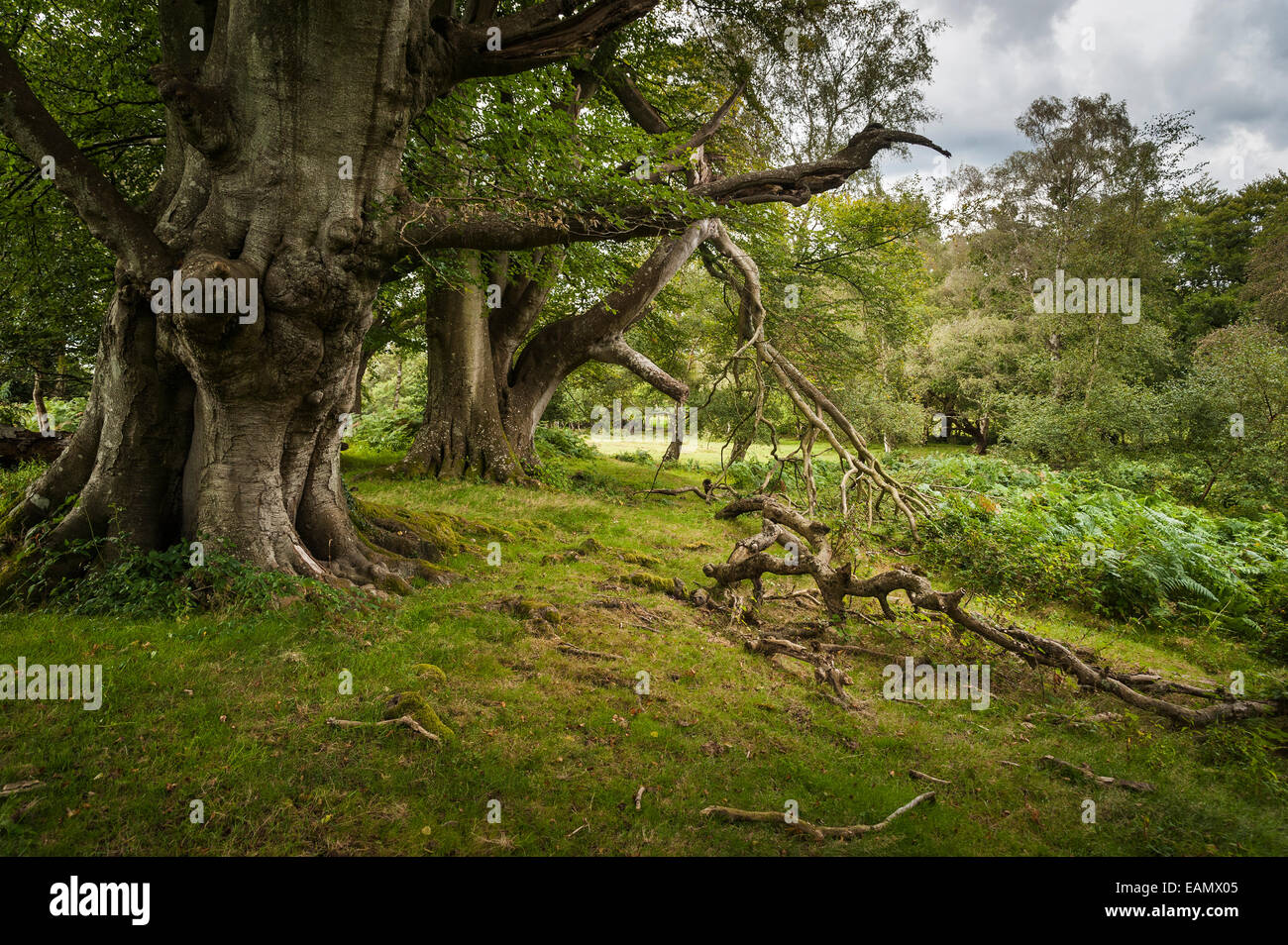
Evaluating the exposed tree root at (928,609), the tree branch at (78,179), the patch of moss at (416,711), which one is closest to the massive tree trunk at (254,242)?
the tree branch at (78,179)

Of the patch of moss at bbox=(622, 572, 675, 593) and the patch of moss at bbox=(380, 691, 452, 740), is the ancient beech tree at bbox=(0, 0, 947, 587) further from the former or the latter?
the patch of moss at bbox=(622, 572, 675, 593)

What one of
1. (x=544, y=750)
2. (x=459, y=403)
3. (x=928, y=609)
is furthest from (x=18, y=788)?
(x=459, y=403)

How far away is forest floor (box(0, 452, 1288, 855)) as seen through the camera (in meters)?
3.16

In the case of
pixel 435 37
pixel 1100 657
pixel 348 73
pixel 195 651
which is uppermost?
pixel 435 37

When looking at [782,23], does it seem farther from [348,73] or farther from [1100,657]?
[1100,657]

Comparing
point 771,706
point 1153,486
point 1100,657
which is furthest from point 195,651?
point 1153,486

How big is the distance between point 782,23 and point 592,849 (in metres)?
11.8

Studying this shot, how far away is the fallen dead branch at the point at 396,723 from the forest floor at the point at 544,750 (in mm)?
49

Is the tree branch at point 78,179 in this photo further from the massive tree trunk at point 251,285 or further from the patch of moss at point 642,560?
the patch of moss at point 642,560

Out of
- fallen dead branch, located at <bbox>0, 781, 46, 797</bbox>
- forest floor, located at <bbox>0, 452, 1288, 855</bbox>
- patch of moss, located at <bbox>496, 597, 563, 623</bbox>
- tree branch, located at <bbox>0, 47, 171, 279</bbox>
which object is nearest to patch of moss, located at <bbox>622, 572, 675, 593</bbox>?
forest floor, located at <bbox>0, 452, 1288, 855</bbox>

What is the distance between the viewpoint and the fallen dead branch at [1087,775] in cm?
425

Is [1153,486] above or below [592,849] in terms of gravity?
above
